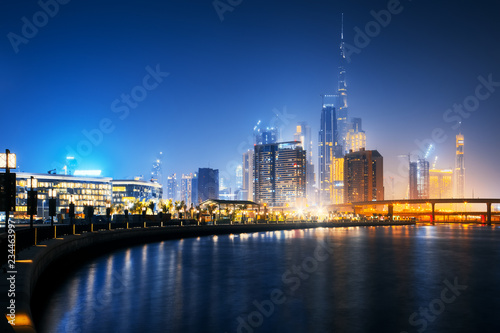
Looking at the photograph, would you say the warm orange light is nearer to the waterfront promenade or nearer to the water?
the waterfront promenade

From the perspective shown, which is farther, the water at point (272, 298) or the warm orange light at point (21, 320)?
the water at point (272, 298)

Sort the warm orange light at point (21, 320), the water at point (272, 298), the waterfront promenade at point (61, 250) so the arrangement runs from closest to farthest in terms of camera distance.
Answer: the warm orange light at point (21, 320) → the waterfront promenade at point (61, 250) → the water at point (272, 298)

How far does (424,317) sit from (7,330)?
16.1 meters

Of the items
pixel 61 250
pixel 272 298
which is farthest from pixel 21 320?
pixel 61 250

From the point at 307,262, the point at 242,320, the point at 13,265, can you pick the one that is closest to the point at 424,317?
the point at 242,320

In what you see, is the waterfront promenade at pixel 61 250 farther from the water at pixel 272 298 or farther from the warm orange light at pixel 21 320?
the water at pixel 272 298

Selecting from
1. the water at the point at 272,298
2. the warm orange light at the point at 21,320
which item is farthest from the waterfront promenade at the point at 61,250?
the water at the point at 272,298

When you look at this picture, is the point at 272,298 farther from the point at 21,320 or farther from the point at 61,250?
the point at 61,250

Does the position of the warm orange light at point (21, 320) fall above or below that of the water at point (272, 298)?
above

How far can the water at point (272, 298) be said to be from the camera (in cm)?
1859

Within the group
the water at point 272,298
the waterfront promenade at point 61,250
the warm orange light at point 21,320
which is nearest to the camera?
the warm orange light at point 21,320

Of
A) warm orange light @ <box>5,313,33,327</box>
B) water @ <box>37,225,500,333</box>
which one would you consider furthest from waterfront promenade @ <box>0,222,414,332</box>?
water @ <box>37,225,500,333</box>

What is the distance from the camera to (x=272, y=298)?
80.2 feet

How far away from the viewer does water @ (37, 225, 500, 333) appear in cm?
1859
